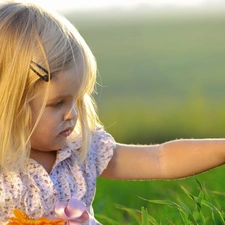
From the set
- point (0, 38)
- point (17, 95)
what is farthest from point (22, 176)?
point (0, 38)

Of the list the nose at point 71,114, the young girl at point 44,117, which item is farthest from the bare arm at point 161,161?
the nose at point 71,114

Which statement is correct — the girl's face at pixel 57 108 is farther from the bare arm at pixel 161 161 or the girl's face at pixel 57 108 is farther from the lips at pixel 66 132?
the bare arm at pixel 161 161

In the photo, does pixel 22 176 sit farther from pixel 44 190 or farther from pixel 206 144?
pixel 206 144

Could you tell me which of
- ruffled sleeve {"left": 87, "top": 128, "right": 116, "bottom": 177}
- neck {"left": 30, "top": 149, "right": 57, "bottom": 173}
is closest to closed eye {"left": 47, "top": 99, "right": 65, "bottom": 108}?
neck {"left": 30, "top": 149, "right": 57, "bottom": 173}

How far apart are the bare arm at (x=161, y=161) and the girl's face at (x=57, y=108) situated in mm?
351

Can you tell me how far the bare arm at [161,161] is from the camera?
2.99 metres

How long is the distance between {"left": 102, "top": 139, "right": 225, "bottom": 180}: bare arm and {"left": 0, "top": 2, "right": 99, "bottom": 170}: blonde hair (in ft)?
1.23

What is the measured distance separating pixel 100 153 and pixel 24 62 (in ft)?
1.68

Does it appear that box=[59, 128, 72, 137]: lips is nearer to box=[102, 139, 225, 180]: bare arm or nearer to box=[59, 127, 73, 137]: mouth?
box=[59, 127, 73, 137]: mouth

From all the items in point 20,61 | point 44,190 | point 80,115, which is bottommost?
point 44,190

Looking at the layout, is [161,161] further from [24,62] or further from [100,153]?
[24,62]

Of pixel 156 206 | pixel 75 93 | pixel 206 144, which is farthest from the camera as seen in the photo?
pixel 156 206

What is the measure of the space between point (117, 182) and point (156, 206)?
85cm

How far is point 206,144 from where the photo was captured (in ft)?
9.70
